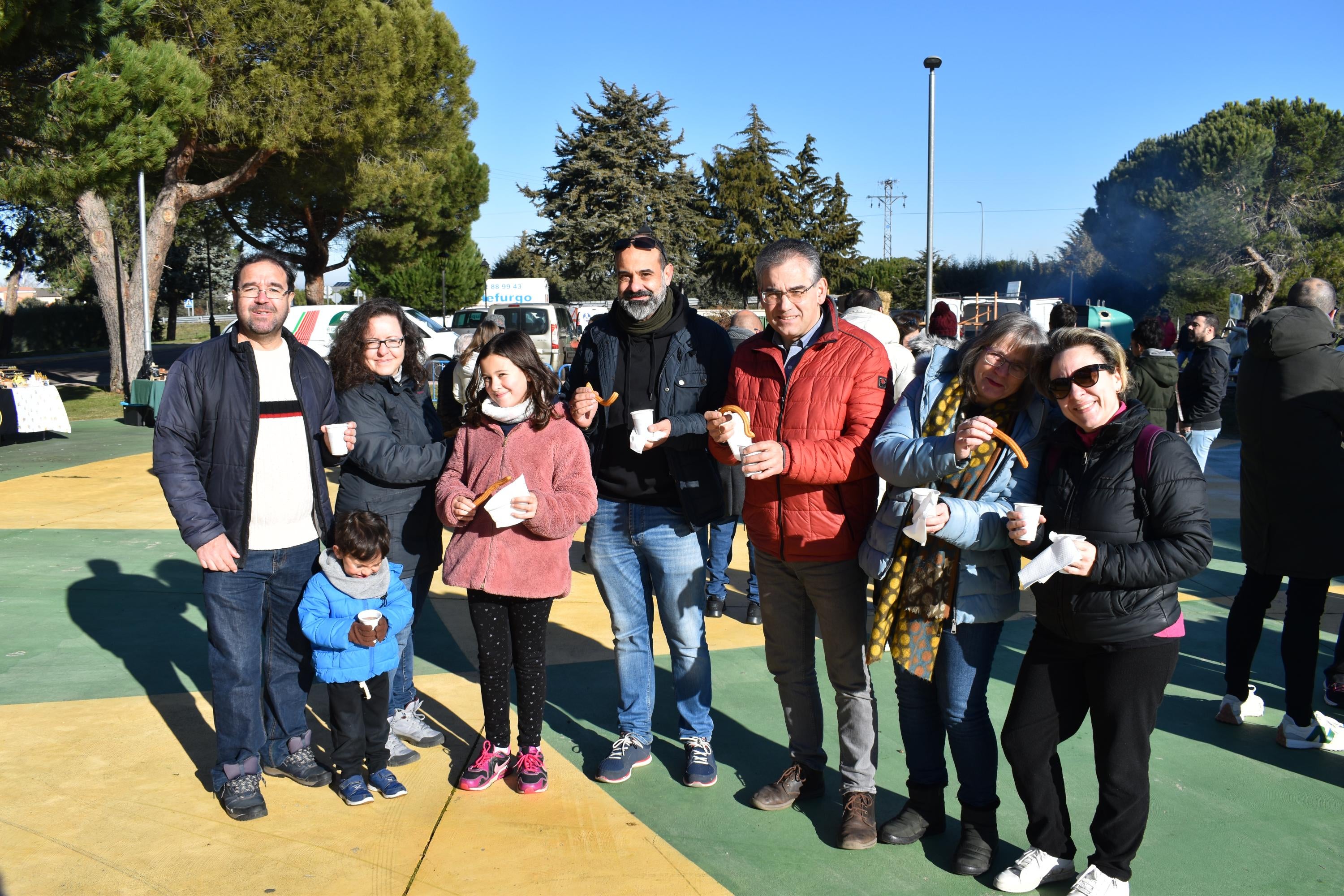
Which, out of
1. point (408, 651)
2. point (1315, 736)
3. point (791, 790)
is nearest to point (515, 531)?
point (408, 651)

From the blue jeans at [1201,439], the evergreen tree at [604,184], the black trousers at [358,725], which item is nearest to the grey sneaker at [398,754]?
the black trousers at [358,725]

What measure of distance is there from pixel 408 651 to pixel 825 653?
5.49 feet

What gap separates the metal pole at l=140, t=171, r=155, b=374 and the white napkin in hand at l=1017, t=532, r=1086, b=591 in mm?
16907

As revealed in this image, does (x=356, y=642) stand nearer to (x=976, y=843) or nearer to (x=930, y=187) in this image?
(x=976, y=843)

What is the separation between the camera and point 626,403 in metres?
3.48

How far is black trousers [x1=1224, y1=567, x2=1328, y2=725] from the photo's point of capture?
3.67m

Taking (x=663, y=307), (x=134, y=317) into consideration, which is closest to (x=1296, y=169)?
(x=134, y=317)

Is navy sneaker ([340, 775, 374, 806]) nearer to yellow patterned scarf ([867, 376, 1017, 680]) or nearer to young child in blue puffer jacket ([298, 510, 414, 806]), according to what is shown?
young child in blue puffer jacket ([298, 510, 414, 806])

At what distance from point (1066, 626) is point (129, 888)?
2.76 meters

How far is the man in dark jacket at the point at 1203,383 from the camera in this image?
6656 mm

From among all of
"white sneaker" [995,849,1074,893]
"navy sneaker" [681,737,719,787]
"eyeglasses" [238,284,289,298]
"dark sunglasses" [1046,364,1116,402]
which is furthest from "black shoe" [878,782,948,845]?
"eyeglasses" [238,284,289,298]

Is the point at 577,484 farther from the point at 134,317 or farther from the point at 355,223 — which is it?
the point at 355,223

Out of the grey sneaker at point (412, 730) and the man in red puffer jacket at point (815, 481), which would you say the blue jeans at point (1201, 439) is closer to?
the man in red puffer jacket at point (815, 481)

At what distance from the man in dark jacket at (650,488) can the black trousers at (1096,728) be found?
116cm
